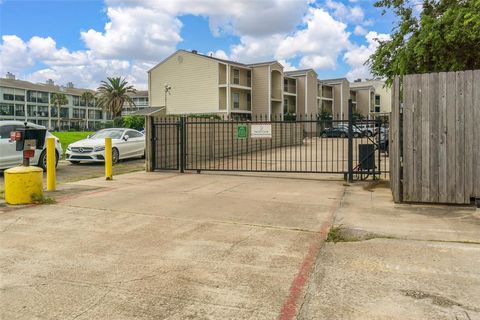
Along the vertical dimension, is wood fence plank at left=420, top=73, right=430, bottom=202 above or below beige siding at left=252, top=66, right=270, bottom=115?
below

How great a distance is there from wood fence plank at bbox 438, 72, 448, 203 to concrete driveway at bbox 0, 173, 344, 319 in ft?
6.08

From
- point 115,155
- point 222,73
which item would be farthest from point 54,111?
point 115,155

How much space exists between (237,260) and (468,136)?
4.97m

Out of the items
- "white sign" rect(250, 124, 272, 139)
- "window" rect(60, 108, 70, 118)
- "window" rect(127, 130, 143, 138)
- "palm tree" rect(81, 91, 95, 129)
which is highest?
"palm tree" rect(81, 91, 95, 129)

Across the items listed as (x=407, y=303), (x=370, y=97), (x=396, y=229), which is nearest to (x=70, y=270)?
(x=407, y=303)

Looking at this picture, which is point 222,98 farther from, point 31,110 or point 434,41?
point 31,110

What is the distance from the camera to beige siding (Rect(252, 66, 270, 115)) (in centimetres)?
4859

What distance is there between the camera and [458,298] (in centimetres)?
368

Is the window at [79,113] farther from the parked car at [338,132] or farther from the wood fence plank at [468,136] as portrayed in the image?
the wood fence plank at [468,136]

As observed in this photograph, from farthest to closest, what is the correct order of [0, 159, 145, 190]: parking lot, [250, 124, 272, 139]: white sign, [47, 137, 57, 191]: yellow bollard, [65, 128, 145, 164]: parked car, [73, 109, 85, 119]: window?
[73, 109, 85, 119]: window → [65, 128, 145, 164]: parked car → [250, 124, 272, 139]: white sign → [0, 159, 145, 190]: parking lot → [47, 137, 57, 191]: yellow bollard

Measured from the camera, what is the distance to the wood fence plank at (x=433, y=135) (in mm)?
7391

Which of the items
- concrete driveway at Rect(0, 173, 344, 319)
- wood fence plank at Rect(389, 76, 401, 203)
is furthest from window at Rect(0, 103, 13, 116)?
wood fence plank at Rect(389, 76, 401, 203)

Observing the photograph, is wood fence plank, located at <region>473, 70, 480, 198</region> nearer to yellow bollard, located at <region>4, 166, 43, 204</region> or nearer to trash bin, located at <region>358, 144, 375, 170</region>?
trash bin, located at <region>358, 144, 375, 170</region>

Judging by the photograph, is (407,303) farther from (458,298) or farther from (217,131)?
(217,131)
